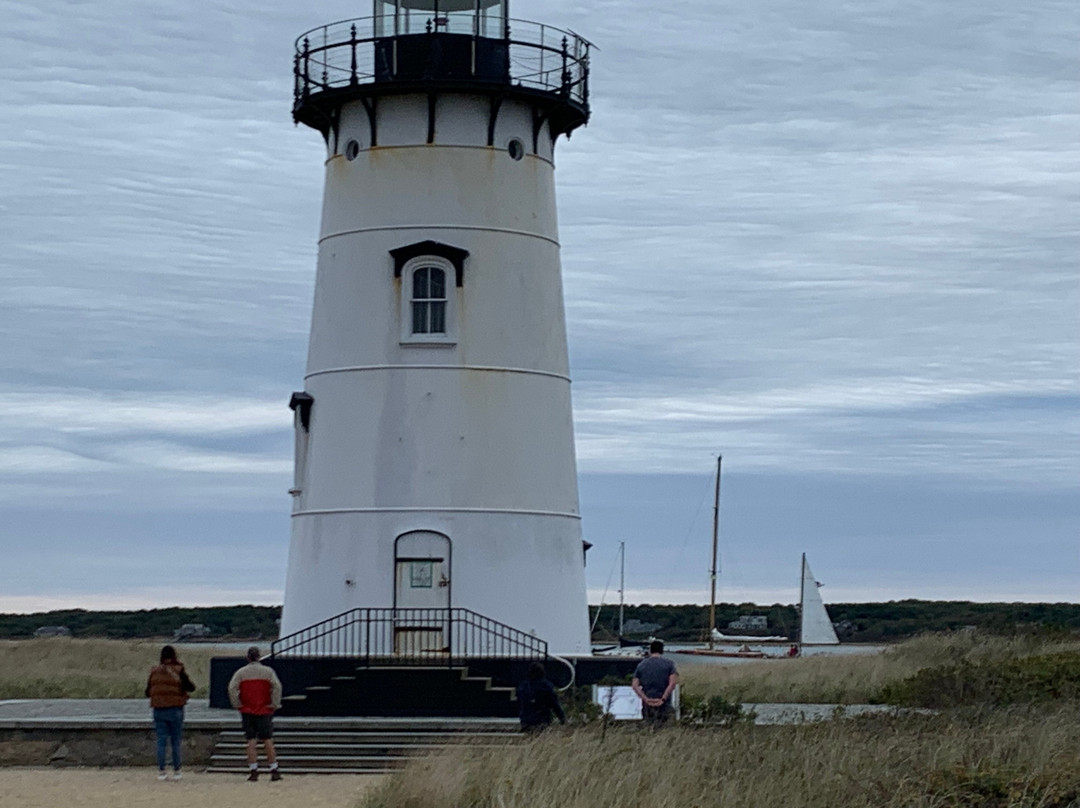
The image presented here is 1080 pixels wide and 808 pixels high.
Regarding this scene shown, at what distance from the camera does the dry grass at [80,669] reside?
34.1 metres

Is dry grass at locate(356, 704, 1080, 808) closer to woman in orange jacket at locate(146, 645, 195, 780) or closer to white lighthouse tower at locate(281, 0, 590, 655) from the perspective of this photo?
woman in orange jacket at locate(146, 645, 195, 780)

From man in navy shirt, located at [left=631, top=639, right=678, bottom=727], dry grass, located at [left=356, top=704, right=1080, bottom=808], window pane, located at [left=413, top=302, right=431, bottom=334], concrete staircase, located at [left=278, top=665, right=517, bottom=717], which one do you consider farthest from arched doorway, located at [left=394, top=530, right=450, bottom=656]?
dry grass, located at [left=356, top=704, right=1080, bottom=808]

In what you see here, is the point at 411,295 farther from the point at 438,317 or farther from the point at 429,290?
the point at 438,317

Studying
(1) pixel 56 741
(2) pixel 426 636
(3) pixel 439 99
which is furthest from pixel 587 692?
(3) pixel 439 99

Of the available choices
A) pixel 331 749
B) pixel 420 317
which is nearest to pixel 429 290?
pixel 420 317

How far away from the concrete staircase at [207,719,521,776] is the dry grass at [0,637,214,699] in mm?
9981

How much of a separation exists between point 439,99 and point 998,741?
14034 mm

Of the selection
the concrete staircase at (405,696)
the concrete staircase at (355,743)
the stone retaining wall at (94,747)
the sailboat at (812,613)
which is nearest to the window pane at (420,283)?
the concrete staircase at (405,696)

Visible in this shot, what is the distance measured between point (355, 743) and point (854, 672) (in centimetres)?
1461

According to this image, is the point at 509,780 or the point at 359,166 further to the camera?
the point at 359,166

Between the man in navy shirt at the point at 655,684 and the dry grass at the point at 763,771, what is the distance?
1.70 meters

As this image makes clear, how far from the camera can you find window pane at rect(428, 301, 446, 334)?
91.0 feet

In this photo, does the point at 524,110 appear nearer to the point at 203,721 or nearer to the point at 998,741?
the point at 203,721

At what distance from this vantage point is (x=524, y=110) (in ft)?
92.9
